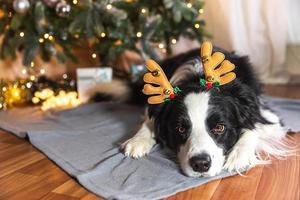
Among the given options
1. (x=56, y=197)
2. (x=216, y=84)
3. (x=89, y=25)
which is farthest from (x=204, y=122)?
(x=89, y=25)

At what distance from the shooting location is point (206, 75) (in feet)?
5.74

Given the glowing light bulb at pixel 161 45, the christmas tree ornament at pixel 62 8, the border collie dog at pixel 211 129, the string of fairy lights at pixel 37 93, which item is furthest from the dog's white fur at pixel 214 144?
the glowing light bulb at pixel 161 45

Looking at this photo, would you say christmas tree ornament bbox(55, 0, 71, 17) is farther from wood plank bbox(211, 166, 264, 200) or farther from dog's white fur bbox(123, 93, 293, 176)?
wood plank bbox(211, 166, 264, 200)

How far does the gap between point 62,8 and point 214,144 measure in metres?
1.78

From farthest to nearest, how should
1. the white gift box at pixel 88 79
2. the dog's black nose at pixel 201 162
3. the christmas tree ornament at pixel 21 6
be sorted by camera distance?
1. the white gift box at pixel 88 79
2. the christmas tree ornament at pixel 21 6
3. the dog's black nose at pixel 201 162

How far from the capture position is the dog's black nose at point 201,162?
5.02ft

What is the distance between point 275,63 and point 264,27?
14.3 inches

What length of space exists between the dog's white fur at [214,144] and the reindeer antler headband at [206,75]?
8 centimetres

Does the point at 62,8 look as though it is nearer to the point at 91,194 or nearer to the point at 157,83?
the point at 157,83

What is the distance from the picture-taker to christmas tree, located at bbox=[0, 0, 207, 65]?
2.87 metres

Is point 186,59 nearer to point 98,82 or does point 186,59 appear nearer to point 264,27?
point 98,82

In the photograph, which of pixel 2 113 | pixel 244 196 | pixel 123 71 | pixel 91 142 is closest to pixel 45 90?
pixel 2 113

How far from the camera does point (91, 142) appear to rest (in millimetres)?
2104

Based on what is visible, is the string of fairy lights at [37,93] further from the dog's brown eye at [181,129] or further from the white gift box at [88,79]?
the dog's brown eye at [181,129]
